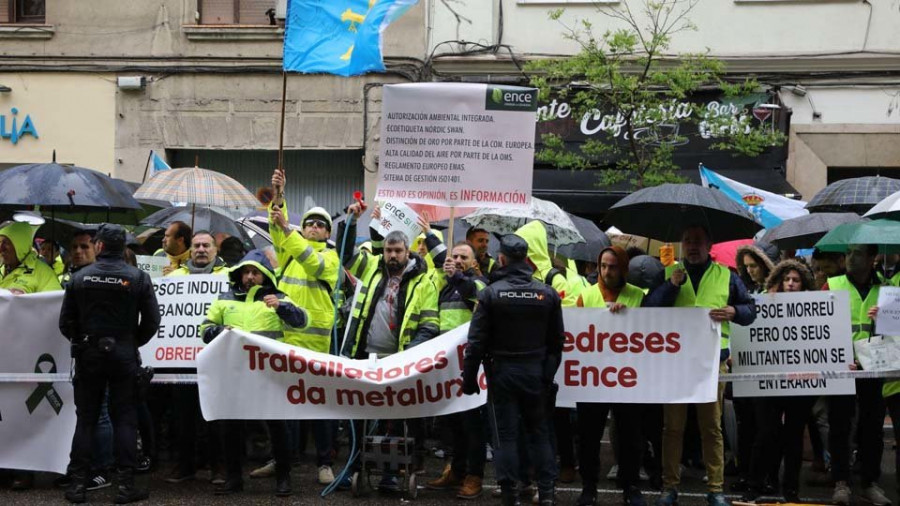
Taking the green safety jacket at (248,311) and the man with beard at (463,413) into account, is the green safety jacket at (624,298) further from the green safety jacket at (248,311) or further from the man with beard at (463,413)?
the green safety jacket at (248,311)

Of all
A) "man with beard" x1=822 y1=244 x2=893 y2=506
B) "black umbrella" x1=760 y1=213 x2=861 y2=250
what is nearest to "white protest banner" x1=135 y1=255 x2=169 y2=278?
"black umbrella" x1=760 y1=213 x2=861 y2=250

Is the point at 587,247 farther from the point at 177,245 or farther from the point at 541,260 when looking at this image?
the point at 177,245

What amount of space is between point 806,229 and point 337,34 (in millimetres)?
4549

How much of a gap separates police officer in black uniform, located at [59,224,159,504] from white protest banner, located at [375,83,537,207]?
1.98 meters

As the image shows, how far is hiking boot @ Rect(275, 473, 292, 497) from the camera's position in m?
9.11

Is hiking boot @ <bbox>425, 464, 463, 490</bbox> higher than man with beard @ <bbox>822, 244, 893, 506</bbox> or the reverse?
the reverse

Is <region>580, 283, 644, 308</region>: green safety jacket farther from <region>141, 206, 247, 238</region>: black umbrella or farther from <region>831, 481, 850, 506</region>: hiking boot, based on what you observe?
<region>141, 206, 247, 238</region>: black umbrella

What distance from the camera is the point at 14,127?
65.6 ft

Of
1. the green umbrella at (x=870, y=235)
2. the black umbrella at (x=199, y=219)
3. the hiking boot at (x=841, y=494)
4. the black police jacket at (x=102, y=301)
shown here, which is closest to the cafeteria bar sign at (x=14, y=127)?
the black umbrella at (x=199, y=219)

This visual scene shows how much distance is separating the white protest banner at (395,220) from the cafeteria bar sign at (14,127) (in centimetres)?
1228

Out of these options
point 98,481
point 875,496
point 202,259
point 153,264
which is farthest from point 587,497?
point 153,264

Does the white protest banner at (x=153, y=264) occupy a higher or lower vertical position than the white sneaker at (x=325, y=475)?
higher

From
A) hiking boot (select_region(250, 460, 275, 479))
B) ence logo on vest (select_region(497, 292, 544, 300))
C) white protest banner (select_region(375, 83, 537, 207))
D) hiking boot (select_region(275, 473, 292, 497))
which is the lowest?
hiking boot (select_region(250, 460, 275, 479))

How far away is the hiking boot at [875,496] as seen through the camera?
912cm
